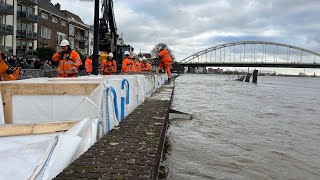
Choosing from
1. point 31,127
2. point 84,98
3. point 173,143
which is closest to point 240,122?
point 173,143

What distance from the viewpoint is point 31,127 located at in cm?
372

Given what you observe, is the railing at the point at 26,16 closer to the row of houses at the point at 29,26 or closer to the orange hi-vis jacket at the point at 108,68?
the row of houses at the point at 29,26

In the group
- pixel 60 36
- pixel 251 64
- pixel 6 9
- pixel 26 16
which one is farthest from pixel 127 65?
pixel 251 64

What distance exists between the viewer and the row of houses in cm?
4159

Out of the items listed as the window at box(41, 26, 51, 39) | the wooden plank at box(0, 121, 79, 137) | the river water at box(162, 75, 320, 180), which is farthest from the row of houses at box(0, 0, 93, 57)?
the wooden plank at box(0, 121, 79, 137)

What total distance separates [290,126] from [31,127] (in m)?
8.53

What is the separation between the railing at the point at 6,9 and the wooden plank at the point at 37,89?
38358mm

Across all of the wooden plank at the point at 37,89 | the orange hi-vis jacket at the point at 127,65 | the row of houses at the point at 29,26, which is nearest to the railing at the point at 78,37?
the row of houses at the point at 29,26

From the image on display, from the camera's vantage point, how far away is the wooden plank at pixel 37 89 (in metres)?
4.90

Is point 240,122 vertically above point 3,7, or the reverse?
point 3,7

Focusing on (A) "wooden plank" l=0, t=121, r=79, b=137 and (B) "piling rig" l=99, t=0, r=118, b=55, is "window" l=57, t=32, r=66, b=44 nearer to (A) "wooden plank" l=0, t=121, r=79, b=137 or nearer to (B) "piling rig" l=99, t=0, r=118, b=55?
(B) "piling rig" l=99, t=0, r=118, b=55

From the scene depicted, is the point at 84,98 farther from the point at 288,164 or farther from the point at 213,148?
the point at 288,164

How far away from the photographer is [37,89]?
195 inches

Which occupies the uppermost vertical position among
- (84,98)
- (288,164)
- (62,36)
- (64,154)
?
(62,36)
